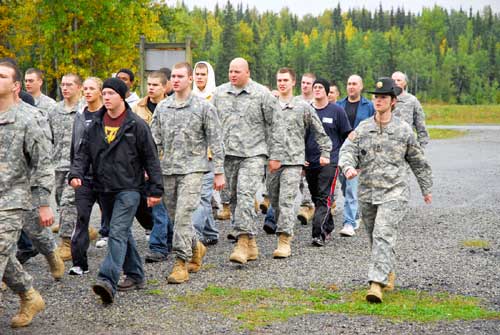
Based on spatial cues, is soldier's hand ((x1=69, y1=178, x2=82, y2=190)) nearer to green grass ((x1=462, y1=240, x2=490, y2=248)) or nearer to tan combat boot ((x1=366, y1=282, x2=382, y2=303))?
tan combat boot ((x1=366, y1=282, x2=382, y2=303))

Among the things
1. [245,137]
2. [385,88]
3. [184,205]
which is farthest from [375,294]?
[245,137]

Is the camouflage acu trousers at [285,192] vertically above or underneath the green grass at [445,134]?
above

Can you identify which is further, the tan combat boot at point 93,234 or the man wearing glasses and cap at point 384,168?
the tan combat boot at point 93,234

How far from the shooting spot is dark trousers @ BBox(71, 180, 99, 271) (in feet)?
27.0

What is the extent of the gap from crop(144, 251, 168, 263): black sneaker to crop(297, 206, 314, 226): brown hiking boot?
3.54 m

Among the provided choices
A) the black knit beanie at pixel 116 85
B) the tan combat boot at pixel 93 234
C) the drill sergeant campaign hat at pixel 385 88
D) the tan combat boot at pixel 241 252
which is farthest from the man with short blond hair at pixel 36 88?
the drill sergeant campaign hat at pixel 385 88

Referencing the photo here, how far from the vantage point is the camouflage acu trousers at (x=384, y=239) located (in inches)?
305

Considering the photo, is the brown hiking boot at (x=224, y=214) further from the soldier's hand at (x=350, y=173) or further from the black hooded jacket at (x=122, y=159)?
the soldier's hand at (x=350, y=173)

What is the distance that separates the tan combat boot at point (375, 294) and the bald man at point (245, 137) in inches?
87.3

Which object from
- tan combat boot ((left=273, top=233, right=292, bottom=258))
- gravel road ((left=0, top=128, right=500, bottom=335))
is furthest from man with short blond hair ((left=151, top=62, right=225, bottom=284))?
tan combat boot ((left=273, top=233, right=292, bottom=258))

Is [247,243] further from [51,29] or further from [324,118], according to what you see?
[51,29]

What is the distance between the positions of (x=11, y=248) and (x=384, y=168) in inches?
143

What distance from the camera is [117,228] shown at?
7.68 metres

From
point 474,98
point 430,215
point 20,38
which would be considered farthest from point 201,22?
point 430,215
